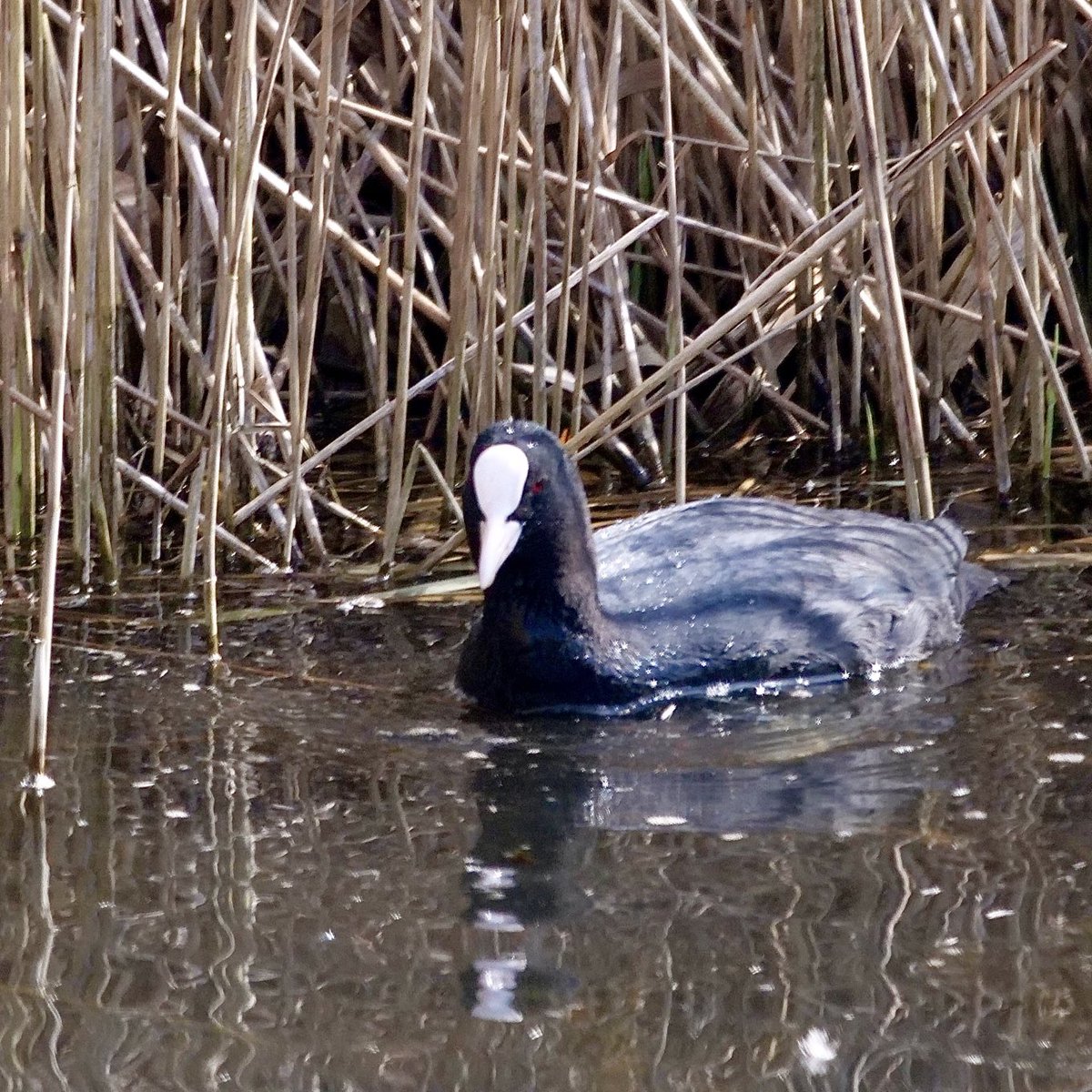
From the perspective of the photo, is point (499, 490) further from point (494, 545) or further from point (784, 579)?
point (784, 579)

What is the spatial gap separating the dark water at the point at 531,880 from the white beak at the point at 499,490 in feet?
1.06

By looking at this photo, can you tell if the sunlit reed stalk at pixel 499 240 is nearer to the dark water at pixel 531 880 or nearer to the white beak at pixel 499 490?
the dark water at pixel 531 880

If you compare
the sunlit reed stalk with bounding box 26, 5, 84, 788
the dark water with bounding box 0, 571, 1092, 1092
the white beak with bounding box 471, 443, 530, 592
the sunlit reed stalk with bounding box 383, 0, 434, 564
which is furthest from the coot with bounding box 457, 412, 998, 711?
the sunlit reed stalk with bounding box 26, 5, 84, 788

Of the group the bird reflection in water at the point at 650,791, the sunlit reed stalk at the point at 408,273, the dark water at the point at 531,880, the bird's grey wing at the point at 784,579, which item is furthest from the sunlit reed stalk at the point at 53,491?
the bird's grey wing at the point at 784,579

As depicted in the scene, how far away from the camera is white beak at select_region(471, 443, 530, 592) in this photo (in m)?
3.36

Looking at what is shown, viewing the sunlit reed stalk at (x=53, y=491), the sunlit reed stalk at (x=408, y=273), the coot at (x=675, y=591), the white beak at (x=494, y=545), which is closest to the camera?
the sunlit reed stalk at (x=53, y=491)

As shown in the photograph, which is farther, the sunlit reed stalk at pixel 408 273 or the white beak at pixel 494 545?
the sunlit reed stalk at pixel 408 273

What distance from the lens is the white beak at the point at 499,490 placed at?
132 inches

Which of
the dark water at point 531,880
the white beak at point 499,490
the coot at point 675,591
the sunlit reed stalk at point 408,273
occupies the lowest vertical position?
the dark water at point 531,880

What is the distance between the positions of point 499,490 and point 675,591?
20.8 inches

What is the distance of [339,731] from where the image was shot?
3.33 metres

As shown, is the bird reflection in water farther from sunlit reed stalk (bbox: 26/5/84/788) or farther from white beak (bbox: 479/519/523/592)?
sunlit reed stalk (bbox: 26/5/84/788)

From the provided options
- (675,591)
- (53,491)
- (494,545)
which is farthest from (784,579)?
(53,491)

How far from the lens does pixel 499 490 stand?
3.37 metres
